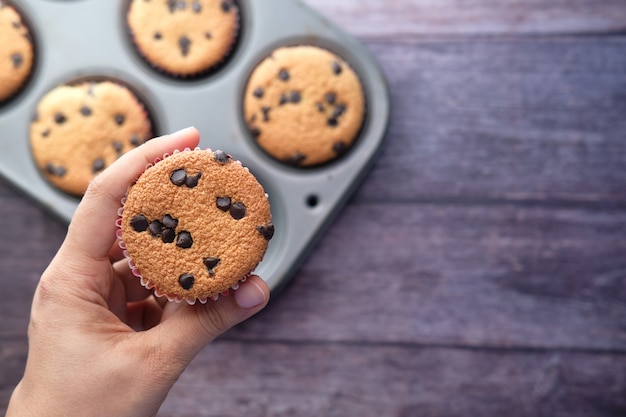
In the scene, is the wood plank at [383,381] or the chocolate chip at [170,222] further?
the wood plank at [383,381]

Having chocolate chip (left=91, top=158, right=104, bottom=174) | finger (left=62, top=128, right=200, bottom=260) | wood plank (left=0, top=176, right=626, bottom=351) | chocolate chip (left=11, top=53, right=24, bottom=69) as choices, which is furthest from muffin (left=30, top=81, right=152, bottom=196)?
finger (left=62, top=128, right=200, bottom=260)

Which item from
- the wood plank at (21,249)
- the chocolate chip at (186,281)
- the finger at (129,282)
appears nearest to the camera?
the chocolate chip at (186,281)

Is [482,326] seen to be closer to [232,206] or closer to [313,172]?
[313,172]

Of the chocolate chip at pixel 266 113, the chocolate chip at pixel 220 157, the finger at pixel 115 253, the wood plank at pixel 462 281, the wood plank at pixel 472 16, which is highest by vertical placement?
the wood plank at pixel 472 16

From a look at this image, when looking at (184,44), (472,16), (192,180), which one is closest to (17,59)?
(184,44)

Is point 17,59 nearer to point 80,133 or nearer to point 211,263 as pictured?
point 80,133

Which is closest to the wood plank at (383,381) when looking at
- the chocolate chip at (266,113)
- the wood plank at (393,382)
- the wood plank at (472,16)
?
the wood plank at (393,382)

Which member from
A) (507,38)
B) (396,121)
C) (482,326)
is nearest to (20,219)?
(396,121)

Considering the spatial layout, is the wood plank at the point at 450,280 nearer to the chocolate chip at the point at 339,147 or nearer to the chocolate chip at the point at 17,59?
the chocolate chip at the point at 339,147
